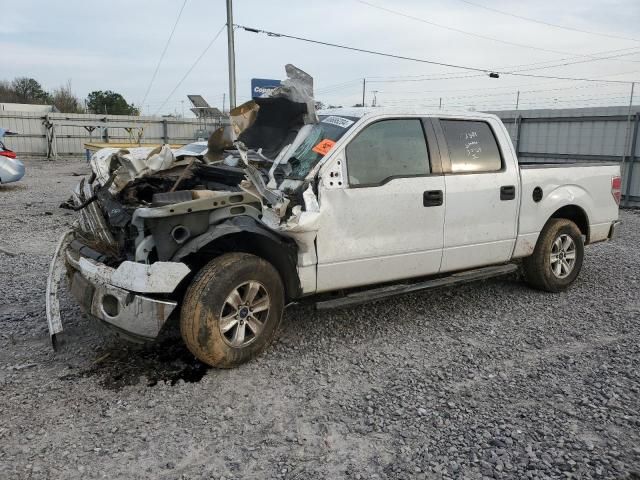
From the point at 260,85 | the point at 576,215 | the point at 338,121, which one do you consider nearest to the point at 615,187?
the point at 576,215

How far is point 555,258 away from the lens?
5.75 meters

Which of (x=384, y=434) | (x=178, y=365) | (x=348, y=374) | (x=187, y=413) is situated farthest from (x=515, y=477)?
(x=178, y=365)

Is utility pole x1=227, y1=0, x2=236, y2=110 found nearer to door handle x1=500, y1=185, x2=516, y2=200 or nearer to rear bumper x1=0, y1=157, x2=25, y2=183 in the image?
rear bumper x1=0, y1=157, x2=25, y2=183

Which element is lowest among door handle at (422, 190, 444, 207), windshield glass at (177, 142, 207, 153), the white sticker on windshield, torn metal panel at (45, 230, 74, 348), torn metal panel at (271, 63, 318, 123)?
torn metal panel at (45, 230, 74, 348)

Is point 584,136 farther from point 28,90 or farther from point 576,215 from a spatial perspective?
point 28,90

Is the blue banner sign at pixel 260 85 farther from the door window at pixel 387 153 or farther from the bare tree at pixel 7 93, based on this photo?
the bare tree at pixel 7 93

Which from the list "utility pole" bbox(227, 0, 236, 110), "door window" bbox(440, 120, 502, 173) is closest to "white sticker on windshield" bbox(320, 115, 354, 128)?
"door window" bbox(440, 120, 502, 173)

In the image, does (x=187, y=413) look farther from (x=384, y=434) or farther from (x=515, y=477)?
(x=515, y=477)

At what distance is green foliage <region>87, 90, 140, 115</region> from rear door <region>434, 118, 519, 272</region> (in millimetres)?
47415

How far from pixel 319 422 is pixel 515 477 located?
110cm

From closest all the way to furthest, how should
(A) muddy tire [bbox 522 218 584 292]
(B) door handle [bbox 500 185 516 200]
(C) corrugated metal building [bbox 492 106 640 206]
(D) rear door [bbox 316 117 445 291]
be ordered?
(D) rear door [bbox 316 117 445 291] < (B) door handle [bbox 500 185 516 200] < (A) muddy tire [bbox 522 218 584 292] < (C) corrugated metal building [bbox 492 106 640 206]

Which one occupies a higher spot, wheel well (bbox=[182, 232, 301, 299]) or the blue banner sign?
the blue banner sign

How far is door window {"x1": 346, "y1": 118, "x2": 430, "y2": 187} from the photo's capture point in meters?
4.25

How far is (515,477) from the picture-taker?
272cm
